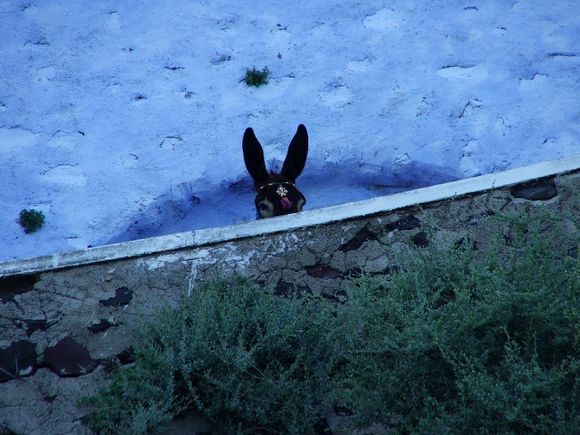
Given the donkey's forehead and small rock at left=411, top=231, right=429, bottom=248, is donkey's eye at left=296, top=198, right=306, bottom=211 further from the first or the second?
small rock at left=411, top=231, right=429, bottom=248

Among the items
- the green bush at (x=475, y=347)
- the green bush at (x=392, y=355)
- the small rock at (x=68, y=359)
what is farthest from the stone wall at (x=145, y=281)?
the green bush at (x=475, y=347)

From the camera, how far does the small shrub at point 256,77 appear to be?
727 cm

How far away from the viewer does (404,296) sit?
4.55 meters

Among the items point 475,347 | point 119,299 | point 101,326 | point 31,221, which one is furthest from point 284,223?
point 475,347

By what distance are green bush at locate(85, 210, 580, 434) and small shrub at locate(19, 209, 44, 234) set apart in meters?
1.89

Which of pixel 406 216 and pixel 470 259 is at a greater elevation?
pixel 470 259

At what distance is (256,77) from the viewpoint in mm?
7277

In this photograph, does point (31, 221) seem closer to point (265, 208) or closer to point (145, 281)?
point (145, 281)

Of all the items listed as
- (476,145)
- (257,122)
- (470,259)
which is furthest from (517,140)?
(470,259)

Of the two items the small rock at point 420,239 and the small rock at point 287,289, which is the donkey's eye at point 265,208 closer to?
the small rock at point 287,289

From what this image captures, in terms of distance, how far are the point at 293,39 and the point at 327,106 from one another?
2.12 feet

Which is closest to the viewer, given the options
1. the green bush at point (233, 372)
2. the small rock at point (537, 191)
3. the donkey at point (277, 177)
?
the green bush at point (233, 372)

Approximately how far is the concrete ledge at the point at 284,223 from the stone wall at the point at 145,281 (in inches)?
1.6

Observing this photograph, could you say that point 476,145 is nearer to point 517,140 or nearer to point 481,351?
point 517,140
